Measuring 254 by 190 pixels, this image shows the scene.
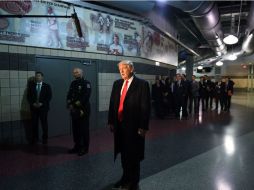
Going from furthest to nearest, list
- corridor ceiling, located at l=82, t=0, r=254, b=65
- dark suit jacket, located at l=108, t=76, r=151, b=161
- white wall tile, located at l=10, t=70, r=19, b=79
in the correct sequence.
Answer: corridor ceiling, located at l=82, t=0, r=254, b=65 → white wall tile, located at l=10, t=70, r=19, b=79 → dark suit jacket, located at l=108, t=76, r=151, b=161

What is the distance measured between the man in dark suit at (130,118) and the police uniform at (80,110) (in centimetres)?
177

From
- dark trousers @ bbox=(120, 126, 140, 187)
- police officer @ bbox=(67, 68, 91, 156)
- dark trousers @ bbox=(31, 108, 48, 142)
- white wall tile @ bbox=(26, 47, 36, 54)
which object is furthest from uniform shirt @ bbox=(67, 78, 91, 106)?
dark trousers @ bbox=(120, 126, 140, 187)

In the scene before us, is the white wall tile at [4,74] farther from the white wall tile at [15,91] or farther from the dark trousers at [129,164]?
the dark trousers at [129,164]

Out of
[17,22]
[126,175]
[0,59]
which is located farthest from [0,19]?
[126,175]

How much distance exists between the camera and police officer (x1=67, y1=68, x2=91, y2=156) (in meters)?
5.67

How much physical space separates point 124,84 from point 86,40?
14.3 feet

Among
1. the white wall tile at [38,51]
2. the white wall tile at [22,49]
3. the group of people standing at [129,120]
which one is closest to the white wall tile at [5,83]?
the white wall tile at [22,49]

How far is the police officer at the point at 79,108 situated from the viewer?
5672 mm

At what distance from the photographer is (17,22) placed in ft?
20.9

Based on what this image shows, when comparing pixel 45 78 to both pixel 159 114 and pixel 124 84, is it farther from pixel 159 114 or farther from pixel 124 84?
pixel 159 114

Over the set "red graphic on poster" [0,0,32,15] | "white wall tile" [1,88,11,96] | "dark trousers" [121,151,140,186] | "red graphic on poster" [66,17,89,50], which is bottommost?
"dark trousers" [121,151,140,186]

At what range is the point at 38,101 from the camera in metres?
6.54

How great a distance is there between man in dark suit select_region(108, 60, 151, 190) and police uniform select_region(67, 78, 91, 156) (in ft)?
5.81

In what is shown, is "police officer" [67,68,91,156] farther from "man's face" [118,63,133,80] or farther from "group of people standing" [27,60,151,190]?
"man's face" [118,63,133,80]
